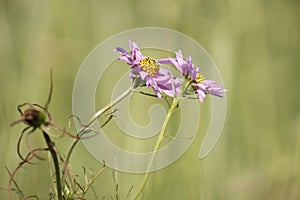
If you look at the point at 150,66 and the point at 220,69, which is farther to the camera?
the point at 220,69

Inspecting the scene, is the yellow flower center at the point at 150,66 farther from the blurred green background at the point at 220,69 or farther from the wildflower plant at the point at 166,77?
the blurred green background at the point at 220,69

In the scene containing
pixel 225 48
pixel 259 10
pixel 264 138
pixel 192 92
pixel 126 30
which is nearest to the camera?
pixel 192 92

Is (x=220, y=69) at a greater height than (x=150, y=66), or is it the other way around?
(x=220, y=69)

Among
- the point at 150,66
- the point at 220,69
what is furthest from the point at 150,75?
the point at 220,69

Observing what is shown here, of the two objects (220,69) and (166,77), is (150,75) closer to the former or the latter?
(166,77)

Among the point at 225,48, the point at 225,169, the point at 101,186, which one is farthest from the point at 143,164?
the point at 225,48

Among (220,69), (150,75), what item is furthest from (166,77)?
(220,69)

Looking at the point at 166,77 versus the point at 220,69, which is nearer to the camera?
the point at 166,77

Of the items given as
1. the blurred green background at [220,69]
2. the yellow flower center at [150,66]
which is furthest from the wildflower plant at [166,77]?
the blurred green background at [220,69]

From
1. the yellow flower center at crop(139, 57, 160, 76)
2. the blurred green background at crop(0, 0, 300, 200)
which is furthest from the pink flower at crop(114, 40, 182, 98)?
the blurred green background at crop(0, 0, 300, 200)

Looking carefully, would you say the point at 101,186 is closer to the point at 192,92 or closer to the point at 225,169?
the point at 225,169
